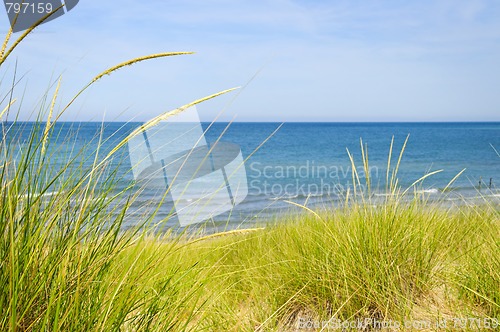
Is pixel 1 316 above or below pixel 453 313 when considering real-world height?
above

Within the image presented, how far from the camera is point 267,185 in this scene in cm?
1909

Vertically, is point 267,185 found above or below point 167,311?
below

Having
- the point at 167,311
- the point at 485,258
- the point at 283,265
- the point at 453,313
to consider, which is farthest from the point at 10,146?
the point at 485,258

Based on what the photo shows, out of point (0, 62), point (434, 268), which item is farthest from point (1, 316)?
point (434, 268)

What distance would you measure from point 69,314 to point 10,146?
0.71m

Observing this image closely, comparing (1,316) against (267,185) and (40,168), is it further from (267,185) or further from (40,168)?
(267,185)

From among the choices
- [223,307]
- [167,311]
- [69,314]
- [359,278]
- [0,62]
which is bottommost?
[223,307]

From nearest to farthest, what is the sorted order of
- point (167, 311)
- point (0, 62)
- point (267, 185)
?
point (0, 62) < point (167, 311) < point (267, 185)

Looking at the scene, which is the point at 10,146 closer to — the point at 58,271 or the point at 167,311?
the point at 58,271

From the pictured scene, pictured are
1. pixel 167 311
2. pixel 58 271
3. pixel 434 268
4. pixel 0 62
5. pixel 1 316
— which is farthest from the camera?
pixel 434 268

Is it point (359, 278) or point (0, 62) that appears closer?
point (0, 62)

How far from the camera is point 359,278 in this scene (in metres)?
2.47

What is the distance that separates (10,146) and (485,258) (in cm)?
230

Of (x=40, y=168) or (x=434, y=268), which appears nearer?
(x=40, y=168)
